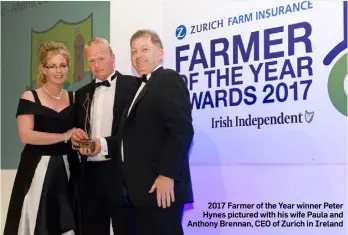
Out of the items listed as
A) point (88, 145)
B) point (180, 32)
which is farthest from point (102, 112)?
point (180, 32)

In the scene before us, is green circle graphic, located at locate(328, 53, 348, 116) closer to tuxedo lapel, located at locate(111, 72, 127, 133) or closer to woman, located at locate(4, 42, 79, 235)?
tuxedo lapel, located at locate(111, 72, 127, 133)

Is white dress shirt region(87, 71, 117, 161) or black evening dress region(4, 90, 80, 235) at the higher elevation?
white dress shirt region(87, 71, 117, 161)

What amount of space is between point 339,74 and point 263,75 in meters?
0.42

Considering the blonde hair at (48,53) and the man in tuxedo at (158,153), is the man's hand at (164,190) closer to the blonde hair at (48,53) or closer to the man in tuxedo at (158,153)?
the man in tuxedo at (158,153)

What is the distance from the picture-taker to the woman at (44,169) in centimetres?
286

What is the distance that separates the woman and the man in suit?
113 millimetres

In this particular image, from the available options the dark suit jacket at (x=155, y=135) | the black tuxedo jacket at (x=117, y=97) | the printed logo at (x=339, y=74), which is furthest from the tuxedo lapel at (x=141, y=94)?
the printed logo at (x=339, y=74)

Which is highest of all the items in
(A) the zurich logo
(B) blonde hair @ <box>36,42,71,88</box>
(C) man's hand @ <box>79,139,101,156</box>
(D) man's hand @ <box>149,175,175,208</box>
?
(A) the zurich logo

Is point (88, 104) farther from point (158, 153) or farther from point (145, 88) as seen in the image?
point (158, 153)

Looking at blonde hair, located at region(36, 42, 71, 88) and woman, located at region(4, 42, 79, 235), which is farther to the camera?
blonde hair, located at region(36, 42, 71, 88)

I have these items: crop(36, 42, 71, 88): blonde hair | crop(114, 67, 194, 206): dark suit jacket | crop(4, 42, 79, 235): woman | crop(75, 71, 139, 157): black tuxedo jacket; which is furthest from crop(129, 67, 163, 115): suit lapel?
crop(36, 42, 71, 88): blonde hair

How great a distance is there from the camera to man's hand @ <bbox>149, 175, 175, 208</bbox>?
2307mm

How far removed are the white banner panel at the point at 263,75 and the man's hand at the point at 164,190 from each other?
669 millimetres

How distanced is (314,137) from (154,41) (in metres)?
0.97
